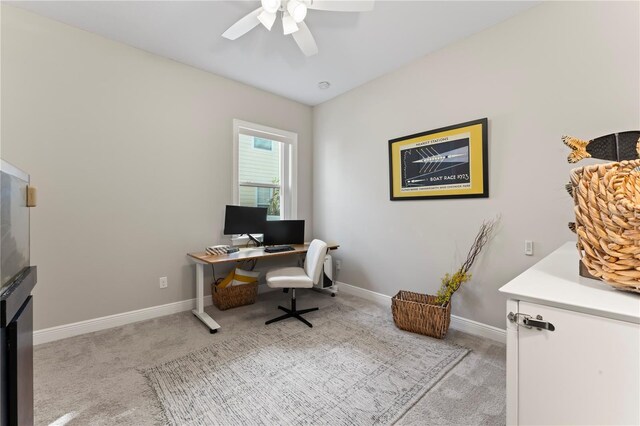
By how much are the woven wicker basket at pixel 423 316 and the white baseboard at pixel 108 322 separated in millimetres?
2182

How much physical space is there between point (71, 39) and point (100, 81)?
0.37 m

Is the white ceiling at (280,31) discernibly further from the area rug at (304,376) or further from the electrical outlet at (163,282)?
the area rug at (304,376)

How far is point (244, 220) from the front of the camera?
3342 millimetres

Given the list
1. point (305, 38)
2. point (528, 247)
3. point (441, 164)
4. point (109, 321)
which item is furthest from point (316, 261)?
point (109, 321)

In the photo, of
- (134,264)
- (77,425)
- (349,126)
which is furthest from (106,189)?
(349,126)

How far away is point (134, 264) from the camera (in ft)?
9.17

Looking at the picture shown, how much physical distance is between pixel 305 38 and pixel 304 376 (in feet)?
8.50

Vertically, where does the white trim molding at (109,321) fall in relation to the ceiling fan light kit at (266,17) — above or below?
below

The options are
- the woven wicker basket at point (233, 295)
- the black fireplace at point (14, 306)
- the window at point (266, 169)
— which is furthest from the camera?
the window at point (266, 169)

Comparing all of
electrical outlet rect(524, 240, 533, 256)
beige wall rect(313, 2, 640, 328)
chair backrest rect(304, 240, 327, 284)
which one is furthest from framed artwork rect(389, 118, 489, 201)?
chair backrest rect(304, 240, 327, 284)

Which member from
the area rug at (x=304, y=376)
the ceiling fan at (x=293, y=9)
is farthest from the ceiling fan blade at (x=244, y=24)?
the area rug at (x=304, y=376)

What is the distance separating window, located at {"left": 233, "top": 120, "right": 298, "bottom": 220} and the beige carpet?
5.20 feet

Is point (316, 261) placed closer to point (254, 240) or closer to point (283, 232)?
point (283, 232)

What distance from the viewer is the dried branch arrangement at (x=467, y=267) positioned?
244 centimetres
